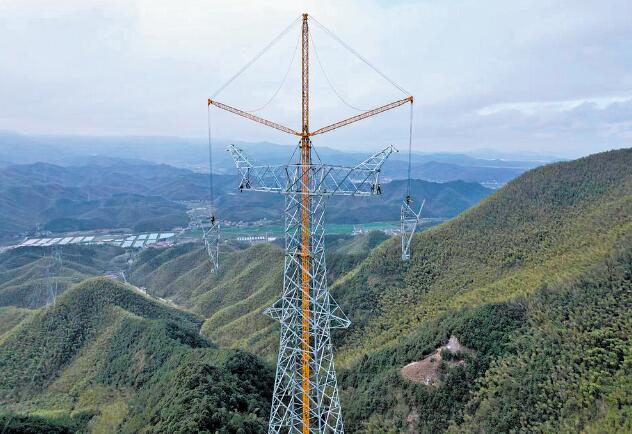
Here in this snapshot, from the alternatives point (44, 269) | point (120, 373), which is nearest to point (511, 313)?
point (120, 373)

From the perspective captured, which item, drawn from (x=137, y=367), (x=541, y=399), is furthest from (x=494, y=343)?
(x=137, y=367)

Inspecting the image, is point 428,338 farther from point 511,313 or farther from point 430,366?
point 511,313

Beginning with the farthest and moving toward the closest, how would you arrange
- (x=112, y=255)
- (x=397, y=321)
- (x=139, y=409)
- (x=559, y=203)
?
(x=112, y=255)
(x=559, y=203)
(x=397, y=321)
(x=139, y=409)

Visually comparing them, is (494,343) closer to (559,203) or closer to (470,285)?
(470,285)

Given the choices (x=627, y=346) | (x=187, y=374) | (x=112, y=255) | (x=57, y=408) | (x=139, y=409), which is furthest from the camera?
(x=112, y=255)

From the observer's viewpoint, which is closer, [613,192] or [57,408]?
[57,408]

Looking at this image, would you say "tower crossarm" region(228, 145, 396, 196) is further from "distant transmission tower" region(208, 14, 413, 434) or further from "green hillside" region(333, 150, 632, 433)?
"green hillside" region(333, 150, 632, 433)
